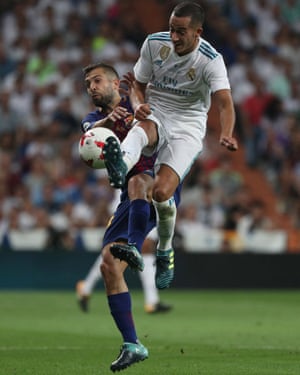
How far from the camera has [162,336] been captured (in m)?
12.2

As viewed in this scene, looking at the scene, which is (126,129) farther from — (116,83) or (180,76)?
(180,76)

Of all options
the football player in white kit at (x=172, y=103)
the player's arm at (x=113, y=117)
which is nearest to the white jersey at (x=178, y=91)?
the football player in white kit at (x=172, y=103)

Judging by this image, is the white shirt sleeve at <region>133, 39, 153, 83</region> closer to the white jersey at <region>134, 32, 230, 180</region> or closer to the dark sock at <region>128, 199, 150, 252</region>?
the white jersey at <region>134, 32, 230, 180</region>

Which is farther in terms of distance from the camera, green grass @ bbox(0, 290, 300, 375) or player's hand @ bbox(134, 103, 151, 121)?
green grass @ bbox(0, 290, 300, 375)

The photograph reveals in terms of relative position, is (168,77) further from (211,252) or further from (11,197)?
(11,197)

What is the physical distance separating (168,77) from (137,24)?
51.5 ft

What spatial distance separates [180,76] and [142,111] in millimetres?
473

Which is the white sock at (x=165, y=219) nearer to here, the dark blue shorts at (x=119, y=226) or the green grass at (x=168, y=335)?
the dark blue shorts at (x=119, y=226)

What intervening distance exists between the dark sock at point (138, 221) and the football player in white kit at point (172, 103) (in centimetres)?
12

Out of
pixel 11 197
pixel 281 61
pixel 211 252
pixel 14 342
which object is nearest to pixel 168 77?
pixel 14 342

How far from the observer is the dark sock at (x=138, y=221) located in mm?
9094

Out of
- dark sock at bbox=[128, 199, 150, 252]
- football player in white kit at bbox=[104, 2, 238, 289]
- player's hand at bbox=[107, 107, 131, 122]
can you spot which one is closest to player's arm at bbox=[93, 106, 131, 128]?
player's hand at bbox=[107, 107, 131, 122]

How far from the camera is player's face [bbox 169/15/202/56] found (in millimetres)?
8977

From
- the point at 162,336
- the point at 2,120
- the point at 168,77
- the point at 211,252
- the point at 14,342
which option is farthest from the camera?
the point at 2,120
